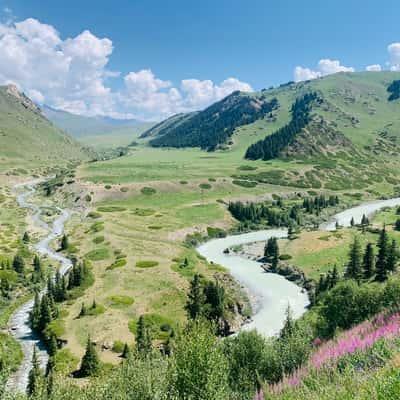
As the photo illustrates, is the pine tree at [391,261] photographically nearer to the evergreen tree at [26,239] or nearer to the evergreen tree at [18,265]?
the evergreen tree at [18,265]

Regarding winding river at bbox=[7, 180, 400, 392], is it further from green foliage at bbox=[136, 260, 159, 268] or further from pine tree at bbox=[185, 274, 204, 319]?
green foliage at bbox=[136, 260, 159, 268]

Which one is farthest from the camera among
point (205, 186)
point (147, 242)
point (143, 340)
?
point (205, 186)

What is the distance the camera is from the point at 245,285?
89.8 metres

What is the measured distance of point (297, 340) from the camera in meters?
33.8

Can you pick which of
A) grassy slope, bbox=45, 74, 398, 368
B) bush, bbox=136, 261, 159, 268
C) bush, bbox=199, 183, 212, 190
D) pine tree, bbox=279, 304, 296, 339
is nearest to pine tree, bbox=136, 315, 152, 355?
grassy slope, bbox=45, 74, 398, 368

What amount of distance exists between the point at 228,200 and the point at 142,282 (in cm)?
10179

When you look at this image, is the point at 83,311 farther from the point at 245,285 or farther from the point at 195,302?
the point at 245,285

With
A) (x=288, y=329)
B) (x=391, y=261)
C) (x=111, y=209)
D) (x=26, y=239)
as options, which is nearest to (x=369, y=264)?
(x=391, y=261)

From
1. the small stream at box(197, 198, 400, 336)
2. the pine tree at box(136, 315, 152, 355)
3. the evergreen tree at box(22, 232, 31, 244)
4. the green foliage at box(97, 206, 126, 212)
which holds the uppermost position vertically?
the green foliage at box(97, 206, 126, 212)

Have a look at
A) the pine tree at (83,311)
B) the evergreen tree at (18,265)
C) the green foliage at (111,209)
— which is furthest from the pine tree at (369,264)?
the green foliage at (111,209)

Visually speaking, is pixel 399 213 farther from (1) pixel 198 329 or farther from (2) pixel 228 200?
(1) pixel 198 329

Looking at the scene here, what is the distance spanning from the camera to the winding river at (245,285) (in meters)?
57.8

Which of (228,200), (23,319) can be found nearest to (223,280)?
(23,319)

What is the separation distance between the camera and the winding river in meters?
57.8
